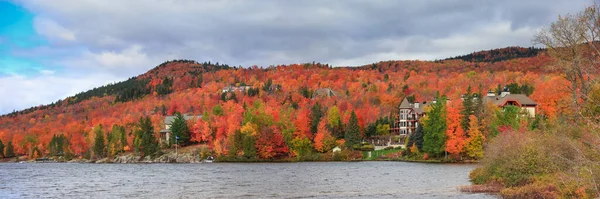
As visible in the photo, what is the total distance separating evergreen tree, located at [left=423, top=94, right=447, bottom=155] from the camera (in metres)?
94.2

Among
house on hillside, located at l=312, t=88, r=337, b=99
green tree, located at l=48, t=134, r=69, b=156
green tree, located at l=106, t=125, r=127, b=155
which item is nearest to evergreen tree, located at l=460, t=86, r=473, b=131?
green tree, located at l=106, t=125, r=127, b=155

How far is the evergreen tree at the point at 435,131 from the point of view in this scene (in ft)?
309

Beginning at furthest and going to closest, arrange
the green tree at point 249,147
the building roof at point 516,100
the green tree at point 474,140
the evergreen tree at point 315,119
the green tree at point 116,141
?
the green tree at point 116,141 → the evergreen tree at point 315,119 → the building roof at point 516,100 → the green tree at point 249,147 → the green tree at point 474,140

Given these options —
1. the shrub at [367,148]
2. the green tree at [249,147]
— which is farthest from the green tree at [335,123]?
the green tree at [249,147]

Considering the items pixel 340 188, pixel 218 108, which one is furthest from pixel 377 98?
pixel 340 188

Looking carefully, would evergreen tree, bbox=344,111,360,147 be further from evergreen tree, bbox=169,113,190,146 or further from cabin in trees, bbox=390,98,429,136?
evergreen tree, bbox=169,113,190,146

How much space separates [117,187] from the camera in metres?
52.0

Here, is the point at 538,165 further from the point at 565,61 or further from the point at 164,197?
the point at 164,197

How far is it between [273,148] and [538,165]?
257 ft

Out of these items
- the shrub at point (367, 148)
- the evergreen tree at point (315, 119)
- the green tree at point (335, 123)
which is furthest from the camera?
the green tree at point (335, 123)

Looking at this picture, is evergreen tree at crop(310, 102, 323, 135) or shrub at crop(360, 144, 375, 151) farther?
evergreen tree at crop(310, 102, 323, 135)

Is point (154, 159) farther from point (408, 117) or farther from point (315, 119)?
point (408, 117)

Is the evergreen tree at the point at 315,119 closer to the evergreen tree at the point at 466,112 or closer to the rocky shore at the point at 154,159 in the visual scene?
the rocky shore at the point at 154,159

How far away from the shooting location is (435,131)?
94438 millimetres
